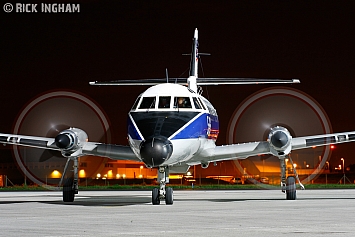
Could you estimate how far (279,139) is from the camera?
26.5 metres

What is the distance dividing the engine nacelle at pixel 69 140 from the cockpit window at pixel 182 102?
4835 mm

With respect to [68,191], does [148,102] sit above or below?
above

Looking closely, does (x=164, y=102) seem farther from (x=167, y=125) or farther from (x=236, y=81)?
(x=236, y=81)

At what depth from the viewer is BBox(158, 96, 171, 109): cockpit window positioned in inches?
918

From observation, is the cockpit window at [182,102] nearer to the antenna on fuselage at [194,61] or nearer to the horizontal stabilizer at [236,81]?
the horizontal stabilizer at [236,81]

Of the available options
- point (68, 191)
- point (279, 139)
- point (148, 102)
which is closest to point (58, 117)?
point (68, 191)

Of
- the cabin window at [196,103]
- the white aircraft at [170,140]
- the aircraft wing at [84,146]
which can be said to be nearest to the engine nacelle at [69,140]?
the white aircraft at [170,140]

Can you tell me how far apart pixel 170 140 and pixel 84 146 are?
243 inches

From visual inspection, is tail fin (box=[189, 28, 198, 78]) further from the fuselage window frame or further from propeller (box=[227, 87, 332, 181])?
the fuselage window frame

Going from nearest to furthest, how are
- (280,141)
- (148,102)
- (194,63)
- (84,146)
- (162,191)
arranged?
(162,191) → (148,102) → (280,141) → (84,146) → (194,63)

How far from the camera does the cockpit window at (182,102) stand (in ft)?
77.4

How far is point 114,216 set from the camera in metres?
17.1

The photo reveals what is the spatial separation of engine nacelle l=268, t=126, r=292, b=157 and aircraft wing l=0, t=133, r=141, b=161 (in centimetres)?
552

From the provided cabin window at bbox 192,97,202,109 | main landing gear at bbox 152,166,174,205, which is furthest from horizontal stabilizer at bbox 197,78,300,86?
main landing gear at bbox 152,166,174,205
